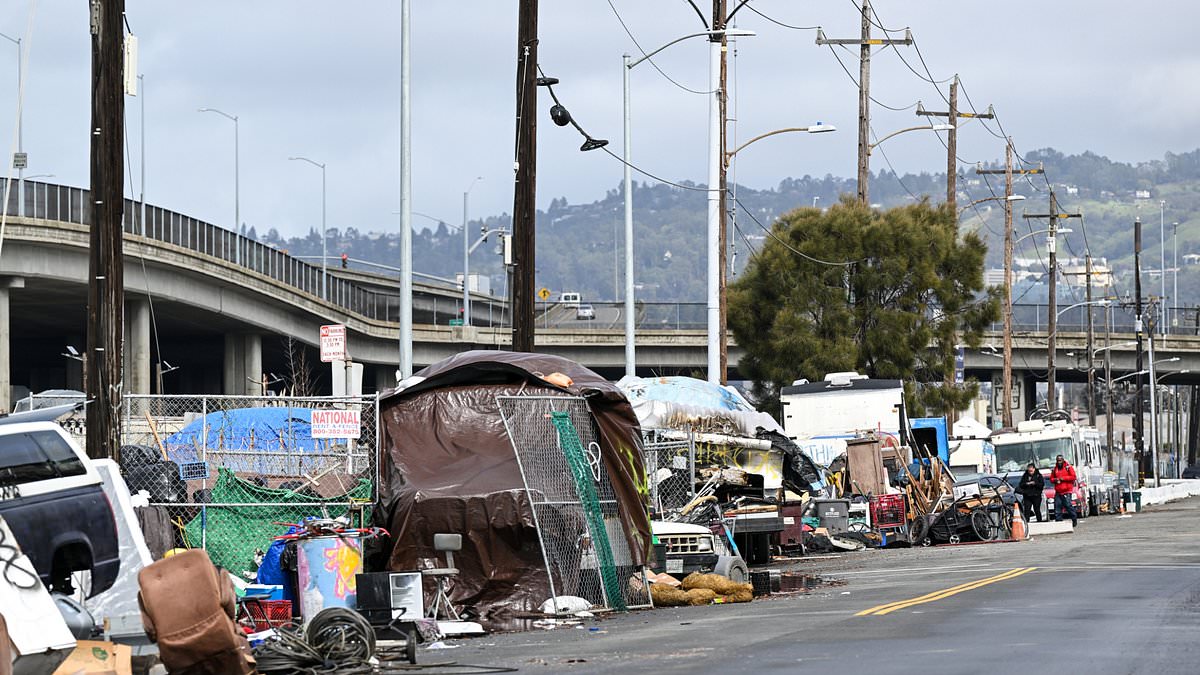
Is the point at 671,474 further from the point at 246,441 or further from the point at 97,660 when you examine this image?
the point at 97,660

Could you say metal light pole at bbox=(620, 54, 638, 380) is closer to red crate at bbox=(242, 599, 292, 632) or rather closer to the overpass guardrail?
the overpass guardrail

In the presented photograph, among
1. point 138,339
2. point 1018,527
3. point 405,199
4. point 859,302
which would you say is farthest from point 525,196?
point 138,339

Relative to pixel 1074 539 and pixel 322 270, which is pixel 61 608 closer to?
pixel 1074 539

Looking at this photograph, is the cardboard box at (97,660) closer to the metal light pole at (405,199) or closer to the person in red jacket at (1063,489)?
the metal light pole at (405,199)

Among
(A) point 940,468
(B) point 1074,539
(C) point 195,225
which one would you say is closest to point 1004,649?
(B) point 1074,539

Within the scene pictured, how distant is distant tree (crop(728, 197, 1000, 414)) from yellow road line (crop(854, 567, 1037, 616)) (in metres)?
25.9

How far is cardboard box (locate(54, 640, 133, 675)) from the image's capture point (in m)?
12.4

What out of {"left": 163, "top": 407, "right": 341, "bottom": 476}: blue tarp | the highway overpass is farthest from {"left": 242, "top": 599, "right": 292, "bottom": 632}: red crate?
the highway overpass

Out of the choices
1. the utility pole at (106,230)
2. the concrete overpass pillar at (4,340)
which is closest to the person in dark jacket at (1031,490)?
the utility pole at (106,230)

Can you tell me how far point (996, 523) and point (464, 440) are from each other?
19.6 meters

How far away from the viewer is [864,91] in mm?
54688

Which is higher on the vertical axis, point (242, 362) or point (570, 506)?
point (242, 362)

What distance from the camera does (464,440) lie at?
2044 cm

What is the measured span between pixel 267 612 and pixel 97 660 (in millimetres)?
5061
